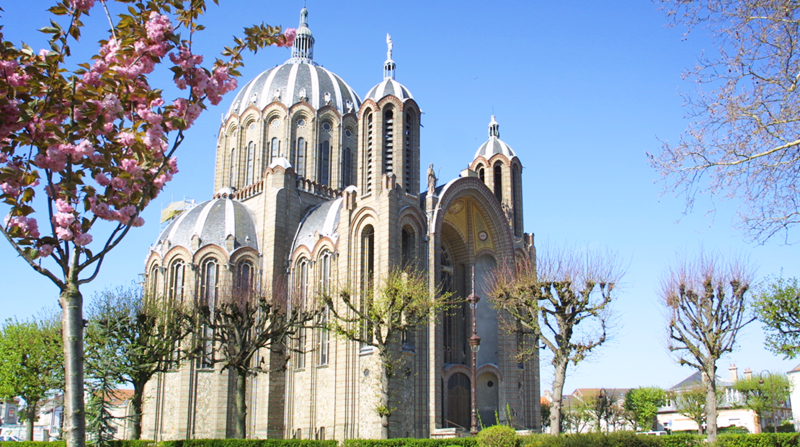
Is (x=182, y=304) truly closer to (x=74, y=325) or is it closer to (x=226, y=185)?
(x=226, y=185)

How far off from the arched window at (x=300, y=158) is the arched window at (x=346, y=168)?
292 cm

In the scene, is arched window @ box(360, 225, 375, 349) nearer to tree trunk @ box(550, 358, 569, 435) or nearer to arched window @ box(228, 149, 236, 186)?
tree trunk @ box(550, 358, 569, 435)

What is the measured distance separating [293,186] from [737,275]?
26.1 metres

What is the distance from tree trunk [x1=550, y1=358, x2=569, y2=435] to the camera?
87.6 ft

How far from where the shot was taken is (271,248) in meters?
42.1

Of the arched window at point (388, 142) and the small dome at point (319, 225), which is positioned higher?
the arched window at point (388, 142)

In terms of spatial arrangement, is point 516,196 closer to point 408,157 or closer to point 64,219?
point 408,157

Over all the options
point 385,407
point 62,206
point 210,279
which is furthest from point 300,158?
point 62,206

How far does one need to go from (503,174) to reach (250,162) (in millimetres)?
18185

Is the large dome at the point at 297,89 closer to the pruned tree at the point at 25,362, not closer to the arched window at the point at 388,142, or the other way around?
the arched window at the point at 388,142

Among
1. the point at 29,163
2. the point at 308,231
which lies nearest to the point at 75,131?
the point at 29,163

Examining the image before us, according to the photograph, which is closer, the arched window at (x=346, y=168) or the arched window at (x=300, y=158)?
the arched window at (x=300, y=158)

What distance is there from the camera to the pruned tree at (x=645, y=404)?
70.9 metres

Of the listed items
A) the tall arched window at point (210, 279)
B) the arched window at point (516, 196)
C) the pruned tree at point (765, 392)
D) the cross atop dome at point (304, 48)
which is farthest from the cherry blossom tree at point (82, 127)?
the pruned tree at point (765, 392)
